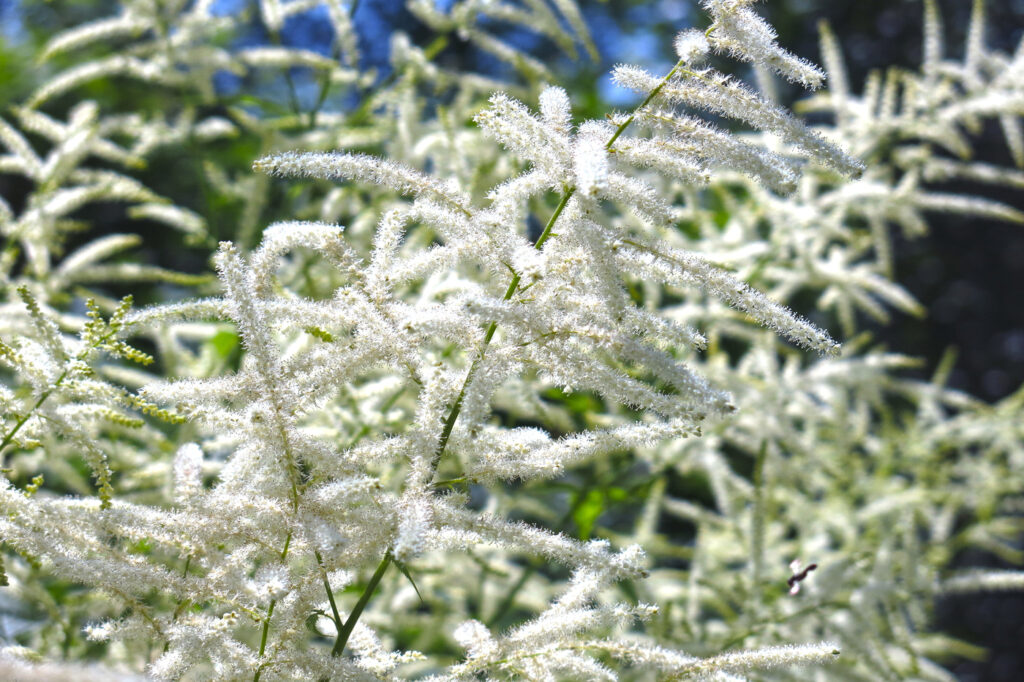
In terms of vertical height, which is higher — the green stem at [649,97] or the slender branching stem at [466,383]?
the green stem at [649,97]

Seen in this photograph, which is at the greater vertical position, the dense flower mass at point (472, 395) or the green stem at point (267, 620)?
the dense flower mass at point (472, 395)

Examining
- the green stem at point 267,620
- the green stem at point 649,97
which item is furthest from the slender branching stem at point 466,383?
the green stem at point 267,620

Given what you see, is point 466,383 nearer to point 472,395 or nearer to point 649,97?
point 472,395

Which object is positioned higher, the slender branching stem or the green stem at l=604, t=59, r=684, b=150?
the green stem at l=604, t=59, r=684, b=150

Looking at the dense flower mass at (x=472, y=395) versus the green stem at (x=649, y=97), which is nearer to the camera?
the dense flower mass at (x=472, y=395)

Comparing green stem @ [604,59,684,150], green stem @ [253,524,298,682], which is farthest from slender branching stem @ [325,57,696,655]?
green stem @ [253,524,298,682]

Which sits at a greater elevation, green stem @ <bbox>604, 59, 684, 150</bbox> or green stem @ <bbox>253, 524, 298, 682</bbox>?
green stem @ <bbox>604, 59, 684, 150</bbox>

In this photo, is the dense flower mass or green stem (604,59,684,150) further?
green stem (604,59,684,150)

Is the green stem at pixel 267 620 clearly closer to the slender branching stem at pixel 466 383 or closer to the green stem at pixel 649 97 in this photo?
the slender branching stem at pixel 466 383

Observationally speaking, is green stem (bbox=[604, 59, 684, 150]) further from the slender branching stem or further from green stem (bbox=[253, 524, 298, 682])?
green stem (bbox=[253, 524, 298, 682])
